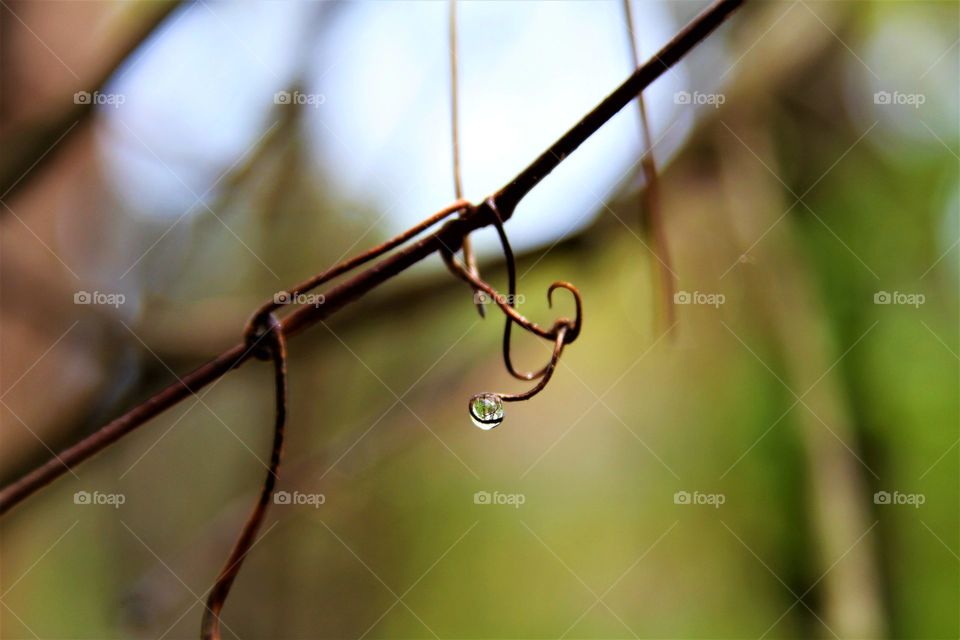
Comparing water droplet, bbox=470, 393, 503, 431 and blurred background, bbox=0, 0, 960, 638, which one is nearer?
water droplet, bbox=470, 393, 503, 431

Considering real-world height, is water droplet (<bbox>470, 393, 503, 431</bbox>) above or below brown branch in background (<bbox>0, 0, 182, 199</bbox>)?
below

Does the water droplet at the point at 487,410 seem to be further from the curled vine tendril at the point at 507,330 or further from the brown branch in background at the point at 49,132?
the brown branch in background at the point at 49,132

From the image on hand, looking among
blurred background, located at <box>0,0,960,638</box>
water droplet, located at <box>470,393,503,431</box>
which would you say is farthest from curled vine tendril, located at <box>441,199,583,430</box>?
blurred background, located at <box>0,0,960,638</box>

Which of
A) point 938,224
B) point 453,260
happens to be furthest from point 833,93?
point 453,260

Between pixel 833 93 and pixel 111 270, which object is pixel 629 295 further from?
pixel 111 270

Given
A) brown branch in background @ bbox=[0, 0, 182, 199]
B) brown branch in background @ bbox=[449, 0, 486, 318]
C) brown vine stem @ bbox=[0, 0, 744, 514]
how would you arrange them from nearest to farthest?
1. brown vine stem @ bbox=[0, 0, 744, 514]
2. brown branch in background @ bbox=[449, 0, 486, 318]
3. brown branch in background @ bbox=[0, 0, 182, 199]

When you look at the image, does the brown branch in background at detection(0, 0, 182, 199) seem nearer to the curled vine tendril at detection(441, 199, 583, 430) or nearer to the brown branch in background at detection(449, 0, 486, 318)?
the brown branch in background at detection(449, 0, 486, 318)

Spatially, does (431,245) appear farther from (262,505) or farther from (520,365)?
(520,365)

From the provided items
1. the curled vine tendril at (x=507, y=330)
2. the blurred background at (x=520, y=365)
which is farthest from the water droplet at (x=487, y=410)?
the blurred background at (x=520, y=365)
